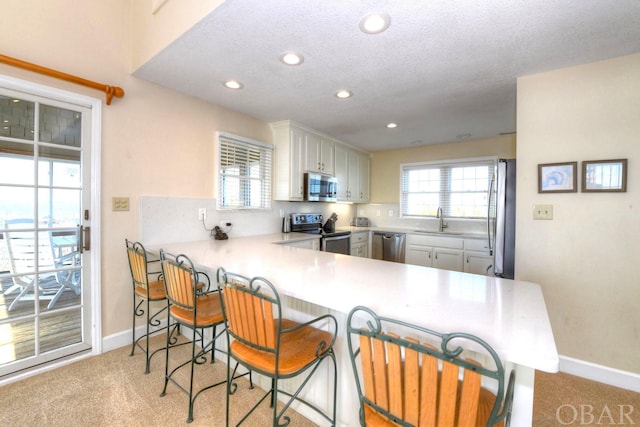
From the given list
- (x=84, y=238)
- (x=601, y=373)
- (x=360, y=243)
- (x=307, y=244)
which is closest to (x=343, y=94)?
(x=307, y=244)

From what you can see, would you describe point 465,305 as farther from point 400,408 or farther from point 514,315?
point 400,408

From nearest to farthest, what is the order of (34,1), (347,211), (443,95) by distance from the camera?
(34,1) < (443,95) < (347,211)

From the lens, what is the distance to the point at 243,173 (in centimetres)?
320

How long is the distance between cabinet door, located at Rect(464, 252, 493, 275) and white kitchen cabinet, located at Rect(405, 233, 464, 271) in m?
0.08

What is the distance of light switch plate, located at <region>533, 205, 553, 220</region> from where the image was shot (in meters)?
2.14

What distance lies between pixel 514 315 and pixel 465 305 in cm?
15

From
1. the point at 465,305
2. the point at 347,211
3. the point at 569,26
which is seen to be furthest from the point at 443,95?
the point at 347,211

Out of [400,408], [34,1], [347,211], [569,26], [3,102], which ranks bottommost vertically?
[400,408]

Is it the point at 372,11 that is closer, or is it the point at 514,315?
the point at 514,315

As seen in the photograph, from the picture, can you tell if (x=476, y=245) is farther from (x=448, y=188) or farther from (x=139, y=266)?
(x=139, y=266)

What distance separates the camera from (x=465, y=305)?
1.03m

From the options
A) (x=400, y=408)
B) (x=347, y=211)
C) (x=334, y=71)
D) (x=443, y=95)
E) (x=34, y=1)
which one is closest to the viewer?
(x=400, y=408)

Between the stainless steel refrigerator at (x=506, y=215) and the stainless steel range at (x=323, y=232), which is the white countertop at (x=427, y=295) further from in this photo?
the stainless steel range at (x=323, y=232)

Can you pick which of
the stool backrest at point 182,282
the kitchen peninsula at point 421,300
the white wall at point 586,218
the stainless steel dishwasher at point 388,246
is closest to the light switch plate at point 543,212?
the white wall at point 586,218
